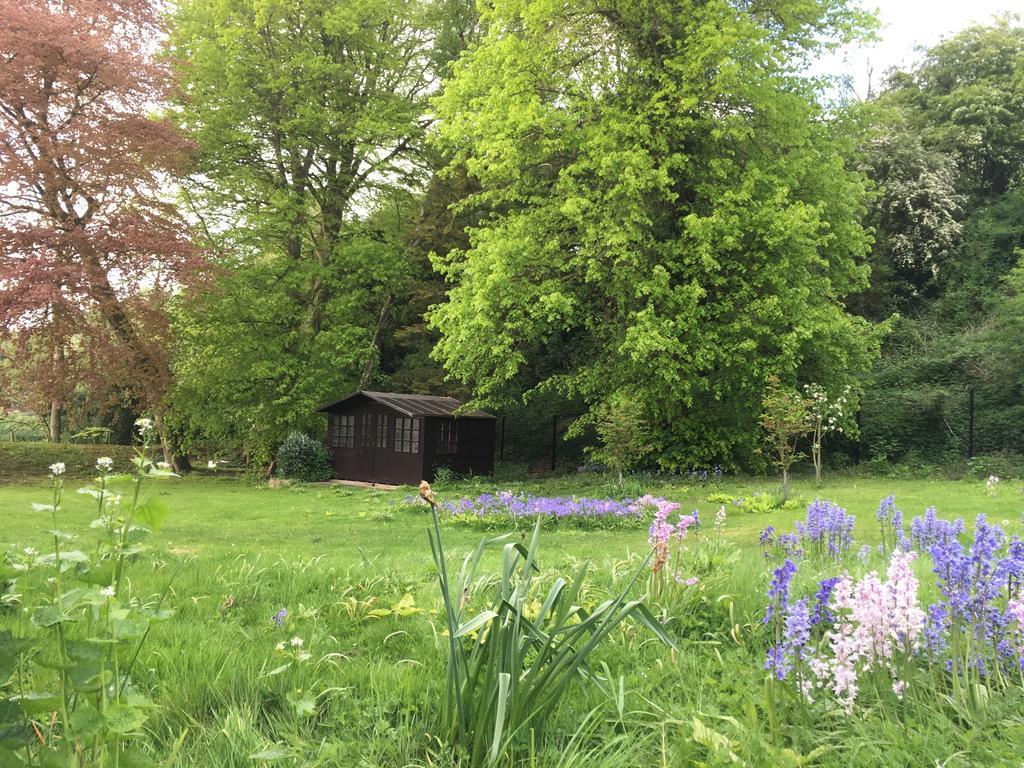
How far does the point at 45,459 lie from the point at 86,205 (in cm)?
694

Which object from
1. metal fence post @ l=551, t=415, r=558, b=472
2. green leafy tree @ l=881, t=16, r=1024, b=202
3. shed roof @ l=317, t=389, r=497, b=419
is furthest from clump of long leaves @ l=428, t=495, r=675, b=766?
green leafy tree @ l=881, t=16, r=1024, b=202

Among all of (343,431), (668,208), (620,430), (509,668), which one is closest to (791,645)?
(509,668)

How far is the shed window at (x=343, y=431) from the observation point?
1889 centimetres

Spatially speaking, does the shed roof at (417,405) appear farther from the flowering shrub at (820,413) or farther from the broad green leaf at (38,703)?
the broad green leaf at (38,703)

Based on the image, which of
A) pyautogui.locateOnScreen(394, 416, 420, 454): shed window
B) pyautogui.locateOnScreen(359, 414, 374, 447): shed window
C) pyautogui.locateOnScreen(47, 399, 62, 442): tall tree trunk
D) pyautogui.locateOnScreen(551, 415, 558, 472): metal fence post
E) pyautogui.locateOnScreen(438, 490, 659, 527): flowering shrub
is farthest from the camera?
pyautogui.locateOnScreen(47, 399, 62, 442): tall tree trunk

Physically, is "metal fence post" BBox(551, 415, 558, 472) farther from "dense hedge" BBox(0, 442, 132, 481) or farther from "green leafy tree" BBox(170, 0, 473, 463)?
"dense hedge" BBox(0, 442, 132, 481)

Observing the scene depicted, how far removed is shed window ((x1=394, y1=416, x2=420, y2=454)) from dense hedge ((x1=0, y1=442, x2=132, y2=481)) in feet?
19.9

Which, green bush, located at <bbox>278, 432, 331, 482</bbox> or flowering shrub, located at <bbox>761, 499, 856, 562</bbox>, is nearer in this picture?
flowering shrub, located at <bbox>761, 499, 856, 562</bbox>

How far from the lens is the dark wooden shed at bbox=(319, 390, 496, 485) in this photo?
1778cm

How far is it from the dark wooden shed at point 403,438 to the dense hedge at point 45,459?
16.6 ft

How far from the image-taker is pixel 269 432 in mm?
19688

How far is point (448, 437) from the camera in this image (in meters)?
18.4

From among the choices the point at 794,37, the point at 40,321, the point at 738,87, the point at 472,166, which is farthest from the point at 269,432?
the point at 794,37

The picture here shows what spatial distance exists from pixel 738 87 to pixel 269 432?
14222 mm
